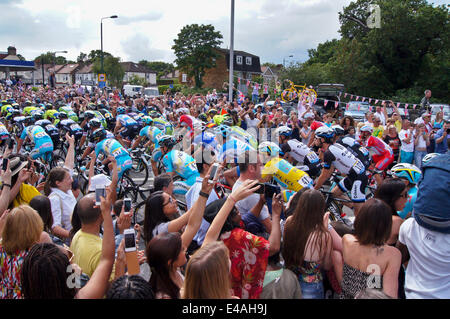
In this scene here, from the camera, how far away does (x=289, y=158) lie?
7.95 metres

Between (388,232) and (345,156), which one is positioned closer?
(388,232)

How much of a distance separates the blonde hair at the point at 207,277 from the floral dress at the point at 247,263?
0.65m

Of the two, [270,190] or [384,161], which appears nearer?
[270,190]

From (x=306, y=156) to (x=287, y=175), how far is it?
1566 millimetres

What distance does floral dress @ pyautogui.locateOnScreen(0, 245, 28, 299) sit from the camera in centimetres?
272

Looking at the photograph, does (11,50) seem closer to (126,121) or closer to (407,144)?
(126,121)

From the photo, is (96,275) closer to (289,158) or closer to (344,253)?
(344,253)

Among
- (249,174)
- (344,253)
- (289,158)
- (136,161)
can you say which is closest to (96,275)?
(344,253)

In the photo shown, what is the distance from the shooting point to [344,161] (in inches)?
234

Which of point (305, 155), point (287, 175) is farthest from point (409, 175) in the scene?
point (305, 155)

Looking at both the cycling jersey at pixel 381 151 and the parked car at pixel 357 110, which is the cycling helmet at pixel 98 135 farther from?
the parked car at pixel 357 110

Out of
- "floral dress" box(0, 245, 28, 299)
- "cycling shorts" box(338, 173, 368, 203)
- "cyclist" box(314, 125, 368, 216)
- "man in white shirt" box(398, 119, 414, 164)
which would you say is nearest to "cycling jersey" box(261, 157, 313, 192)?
"cyclist" box(314, 125, 368, 216)

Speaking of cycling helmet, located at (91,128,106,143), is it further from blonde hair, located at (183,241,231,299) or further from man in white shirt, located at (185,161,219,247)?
blonde hair, located at (183,241,231,299)

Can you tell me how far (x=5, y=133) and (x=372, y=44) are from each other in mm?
33230
